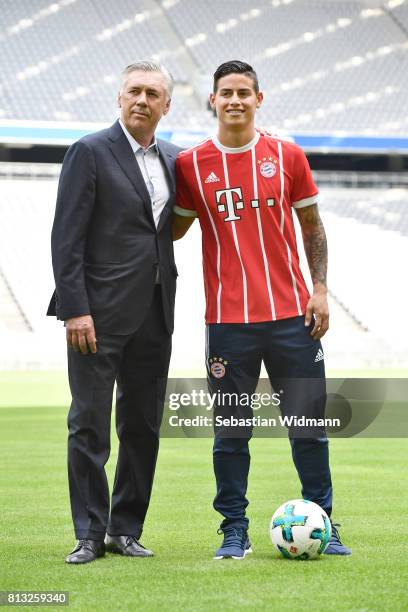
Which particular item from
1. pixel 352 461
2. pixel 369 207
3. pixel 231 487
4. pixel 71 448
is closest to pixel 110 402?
pixel 71 448

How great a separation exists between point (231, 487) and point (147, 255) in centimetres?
94

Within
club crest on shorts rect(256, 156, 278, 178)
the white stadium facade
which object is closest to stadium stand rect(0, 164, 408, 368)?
the white stadium facade

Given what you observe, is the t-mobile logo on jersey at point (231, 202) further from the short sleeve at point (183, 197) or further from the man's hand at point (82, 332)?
the man's hand at point (82, 332)

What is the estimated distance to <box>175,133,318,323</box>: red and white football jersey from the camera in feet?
12.9

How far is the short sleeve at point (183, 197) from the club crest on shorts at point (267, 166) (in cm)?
30

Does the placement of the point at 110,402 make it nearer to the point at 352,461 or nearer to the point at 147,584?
the point at 147,584

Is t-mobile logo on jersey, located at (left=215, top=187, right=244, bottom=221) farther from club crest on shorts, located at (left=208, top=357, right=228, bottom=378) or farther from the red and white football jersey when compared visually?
club crest on shorts, located at (left=208, top=357, right=228, bottom=378)

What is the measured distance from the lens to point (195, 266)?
80.4ft

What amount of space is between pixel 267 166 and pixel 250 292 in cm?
49

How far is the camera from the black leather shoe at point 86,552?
3781mm

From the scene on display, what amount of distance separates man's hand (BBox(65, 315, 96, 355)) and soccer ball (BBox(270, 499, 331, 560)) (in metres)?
0.95

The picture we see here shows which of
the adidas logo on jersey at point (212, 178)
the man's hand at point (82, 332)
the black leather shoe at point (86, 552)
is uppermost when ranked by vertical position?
the adidas logo on jersey at point (212, 178)

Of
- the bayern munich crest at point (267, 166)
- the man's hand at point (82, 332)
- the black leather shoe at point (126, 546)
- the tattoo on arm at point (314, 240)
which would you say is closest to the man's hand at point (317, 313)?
the tattoo on arm at point (314, 240)

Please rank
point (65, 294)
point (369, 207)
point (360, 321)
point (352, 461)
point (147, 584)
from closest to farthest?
point (147, 584) < point (65, 294) < point (352, 461) < point (360, 321) < point (369, 207)
